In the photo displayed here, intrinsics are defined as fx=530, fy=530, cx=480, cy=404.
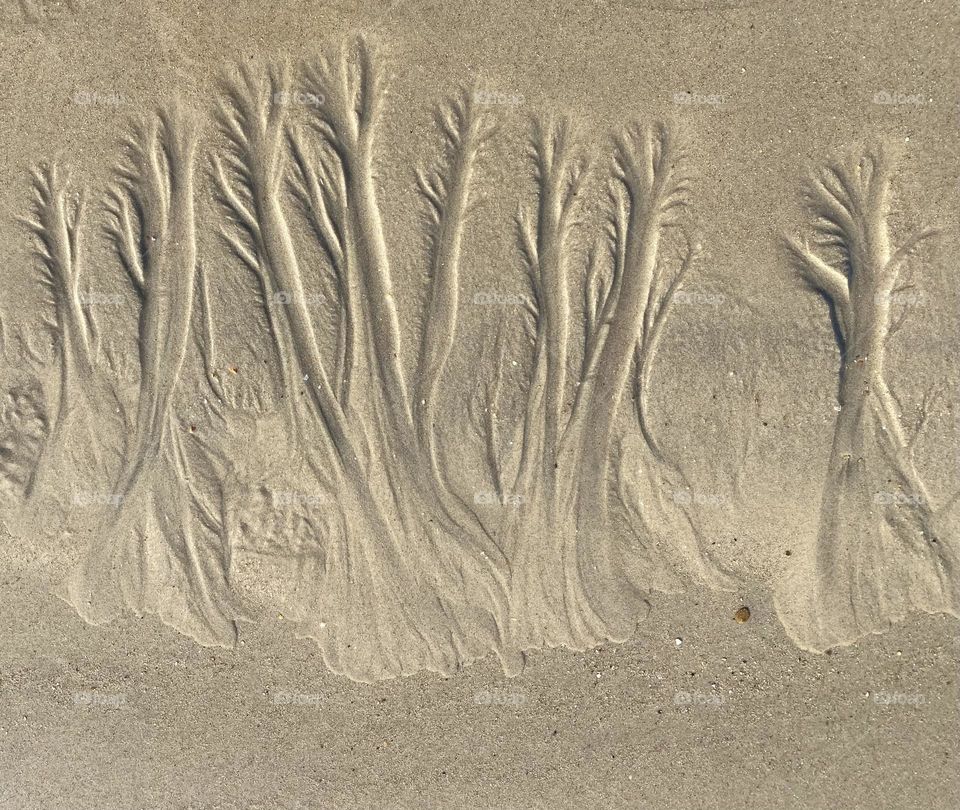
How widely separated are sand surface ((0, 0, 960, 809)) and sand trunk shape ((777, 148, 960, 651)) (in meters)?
0.03

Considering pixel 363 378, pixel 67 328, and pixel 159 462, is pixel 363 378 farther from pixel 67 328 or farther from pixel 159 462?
pixel 67 328

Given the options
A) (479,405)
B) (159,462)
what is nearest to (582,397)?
(479,405)

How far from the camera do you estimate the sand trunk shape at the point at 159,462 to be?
13.9ft

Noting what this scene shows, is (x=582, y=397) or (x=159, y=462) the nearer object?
(x=582, y=397)

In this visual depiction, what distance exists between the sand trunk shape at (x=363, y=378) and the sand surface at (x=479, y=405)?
28mm

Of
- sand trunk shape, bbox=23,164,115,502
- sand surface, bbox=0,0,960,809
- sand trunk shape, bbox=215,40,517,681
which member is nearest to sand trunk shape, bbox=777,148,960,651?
sand surface, bbox=0,0,960,809

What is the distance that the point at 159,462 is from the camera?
4.28 meters

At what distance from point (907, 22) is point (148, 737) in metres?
8.19

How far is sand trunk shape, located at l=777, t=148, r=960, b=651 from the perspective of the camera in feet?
13.3

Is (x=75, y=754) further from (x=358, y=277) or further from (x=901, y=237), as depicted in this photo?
(x=901, y=237)

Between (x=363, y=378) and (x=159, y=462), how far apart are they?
5.88ft

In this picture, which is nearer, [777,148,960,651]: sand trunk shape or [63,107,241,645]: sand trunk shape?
[777,148,960,651]: sand trunk shape

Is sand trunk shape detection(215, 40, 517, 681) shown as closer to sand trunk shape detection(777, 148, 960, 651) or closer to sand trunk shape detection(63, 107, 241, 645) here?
sand trunk shape detection(63, 107, 241, 645)

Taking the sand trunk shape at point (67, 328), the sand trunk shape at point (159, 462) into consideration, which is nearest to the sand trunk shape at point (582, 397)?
the sand trunk shape at point (159, 462)
